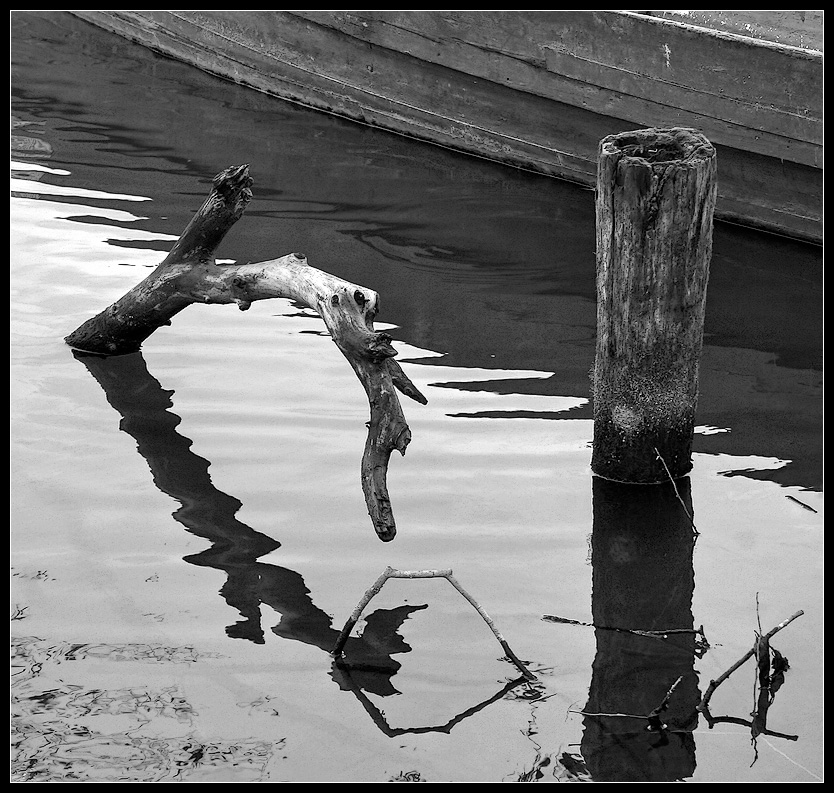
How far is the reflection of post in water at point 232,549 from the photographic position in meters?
3.44

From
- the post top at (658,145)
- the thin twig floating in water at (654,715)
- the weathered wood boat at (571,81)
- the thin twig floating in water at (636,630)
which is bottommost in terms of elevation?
the thin twig floating in water at (654,715)

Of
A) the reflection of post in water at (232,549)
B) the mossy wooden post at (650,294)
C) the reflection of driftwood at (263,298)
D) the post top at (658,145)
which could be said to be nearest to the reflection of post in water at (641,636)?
the mossy wooden post at (650,294)

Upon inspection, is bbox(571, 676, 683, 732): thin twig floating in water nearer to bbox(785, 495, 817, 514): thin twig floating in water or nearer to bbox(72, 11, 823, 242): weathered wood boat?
bbox(785, 495, 817, 514): thin twig floating in water

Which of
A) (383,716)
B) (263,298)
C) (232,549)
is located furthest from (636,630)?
(263,298)

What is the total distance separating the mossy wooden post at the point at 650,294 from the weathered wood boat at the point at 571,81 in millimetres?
3027

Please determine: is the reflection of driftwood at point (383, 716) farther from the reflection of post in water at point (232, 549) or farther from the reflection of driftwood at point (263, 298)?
the reflection of driftwood at point (263, 298)

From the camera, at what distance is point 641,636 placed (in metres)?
3.50

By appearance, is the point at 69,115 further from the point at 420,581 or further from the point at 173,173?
the point at 420,581

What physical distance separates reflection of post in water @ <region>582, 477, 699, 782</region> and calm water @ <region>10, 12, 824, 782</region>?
0.01 meters

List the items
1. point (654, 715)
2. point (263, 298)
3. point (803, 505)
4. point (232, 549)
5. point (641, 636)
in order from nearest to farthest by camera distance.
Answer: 1. point (654, 715)
2. point (641, 636)
3. point (232, 549)
4. point (803, 505)
5. point (263, 298)

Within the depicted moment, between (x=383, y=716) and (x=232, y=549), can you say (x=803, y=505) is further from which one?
(x=232, y=549)

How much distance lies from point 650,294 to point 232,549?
6.18 ft
